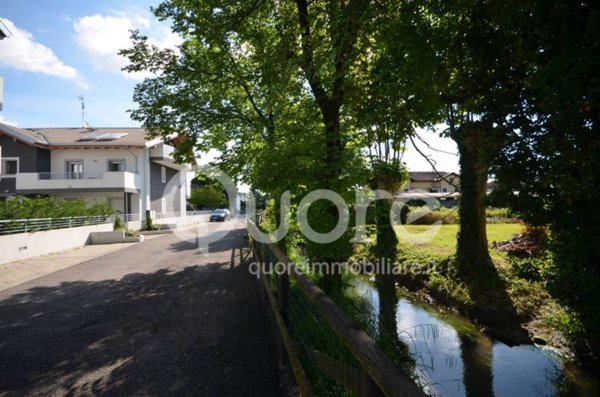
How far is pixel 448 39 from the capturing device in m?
4.28

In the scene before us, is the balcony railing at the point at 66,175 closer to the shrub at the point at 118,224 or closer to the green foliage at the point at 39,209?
→ the shrub at the point at 118,224

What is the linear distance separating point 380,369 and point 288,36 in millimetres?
7342

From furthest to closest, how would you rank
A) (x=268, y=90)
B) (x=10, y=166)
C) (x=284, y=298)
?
(x=10, y=166) → (x=268, y=90) → (x=284, y=298)

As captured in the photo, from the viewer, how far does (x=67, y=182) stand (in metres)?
24.8

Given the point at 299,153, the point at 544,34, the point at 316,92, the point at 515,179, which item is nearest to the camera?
the point at 544,34

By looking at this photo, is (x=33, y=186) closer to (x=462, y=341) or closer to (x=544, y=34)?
(x=462, y=341)

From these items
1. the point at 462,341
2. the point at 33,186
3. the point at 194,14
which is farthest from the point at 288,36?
the point at 33,186

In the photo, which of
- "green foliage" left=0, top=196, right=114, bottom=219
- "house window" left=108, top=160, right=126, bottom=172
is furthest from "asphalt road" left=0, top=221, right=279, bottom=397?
"house window" left=108, top=160, right=126, bottom=172

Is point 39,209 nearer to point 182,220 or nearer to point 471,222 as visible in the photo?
point 182,220

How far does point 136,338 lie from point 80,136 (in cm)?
2780

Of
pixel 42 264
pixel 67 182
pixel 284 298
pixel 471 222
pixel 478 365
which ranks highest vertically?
pixel 67 182

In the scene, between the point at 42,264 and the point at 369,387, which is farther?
the point at 42,264

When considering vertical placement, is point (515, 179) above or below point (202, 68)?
below

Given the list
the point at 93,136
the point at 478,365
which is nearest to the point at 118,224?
the point at 93,136
